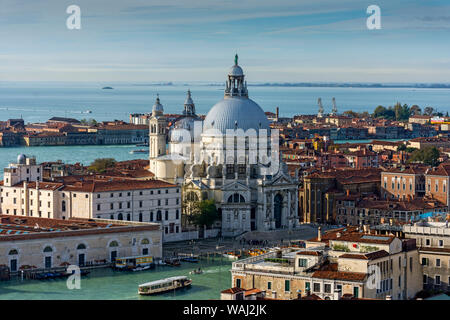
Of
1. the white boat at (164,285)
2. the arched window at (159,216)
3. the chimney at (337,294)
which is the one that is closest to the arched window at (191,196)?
the arched window at (159,216)

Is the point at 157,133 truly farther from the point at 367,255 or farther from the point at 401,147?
the point at 401,147

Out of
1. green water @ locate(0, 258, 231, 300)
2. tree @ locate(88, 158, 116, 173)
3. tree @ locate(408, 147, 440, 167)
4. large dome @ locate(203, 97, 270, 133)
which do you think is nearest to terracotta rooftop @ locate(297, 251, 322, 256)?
green water @ locate(0, 258, 231, 300)

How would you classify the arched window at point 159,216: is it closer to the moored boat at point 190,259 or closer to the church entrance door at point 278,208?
the moored boat at point 190,259

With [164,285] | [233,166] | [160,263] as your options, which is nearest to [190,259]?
[160,263]

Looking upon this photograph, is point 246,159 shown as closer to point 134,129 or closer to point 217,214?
point 217,214

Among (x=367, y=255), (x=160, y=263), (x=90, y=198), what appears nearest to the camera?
(x=367, y=255)

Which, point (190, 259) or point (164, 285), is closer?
point (164, 285)
